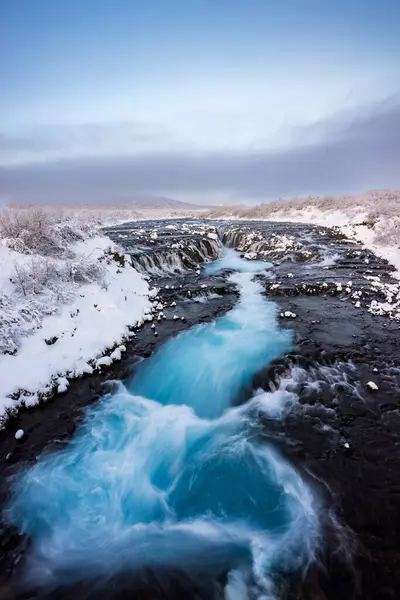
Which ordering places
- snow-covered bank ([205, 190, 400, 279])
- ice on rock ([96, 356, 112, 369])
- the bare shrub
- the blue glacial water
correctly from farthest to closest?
snow-covered bank ([205, 190, 400, 279])
the bare shrub
ice on rock ([96, 356, 112, 369])
the blue glacial water

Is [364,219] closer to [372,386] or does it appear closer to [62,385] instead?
[372,386]

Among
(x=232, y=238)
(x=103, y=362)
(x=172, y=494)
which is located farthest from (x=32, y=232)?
(x=232, y=238)

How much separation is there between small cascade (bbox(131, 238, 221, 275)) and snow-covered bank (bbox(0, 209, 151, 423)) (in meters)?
4.48

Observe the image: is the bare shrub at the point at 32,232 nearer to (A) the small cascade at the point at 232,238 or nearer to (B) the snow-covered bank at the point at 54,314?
(B) the snow-covered bank at the point at 54,314

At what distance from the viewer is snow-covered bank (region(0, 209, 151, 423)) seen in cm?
933

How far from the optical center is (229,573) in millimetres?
5078

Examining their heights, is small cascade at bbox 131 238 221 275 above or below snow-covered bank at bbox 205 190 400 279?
below

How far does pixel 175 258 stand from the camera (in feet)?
A: 81.8

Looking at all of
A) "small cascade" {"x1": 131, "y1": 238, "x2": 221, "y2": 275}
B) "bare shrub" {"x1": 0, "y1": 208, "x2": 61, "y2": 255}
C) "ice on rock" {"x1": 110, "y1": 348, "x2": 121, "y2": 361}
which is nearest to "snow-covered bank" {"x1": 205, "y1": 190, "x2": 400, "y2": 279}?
"small cascade" {"x1": 131, "y1": 238, "x2": 221, "y2": 275}

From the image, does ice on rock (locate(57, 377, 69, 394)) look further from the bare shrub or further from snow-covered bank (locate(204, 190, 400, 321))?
snow-covered bank (locate(204, 190, 400, 321))

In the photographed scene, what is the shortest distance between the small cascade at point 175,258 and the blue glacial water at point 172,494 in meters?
13.6

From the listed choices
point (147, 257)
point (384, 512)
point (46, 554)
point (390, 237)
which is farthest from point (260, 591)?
point (390, 237)

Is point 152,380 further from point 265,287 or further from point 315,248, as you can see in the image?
point 315,248

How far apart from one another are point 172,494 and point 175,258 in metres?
19.8
